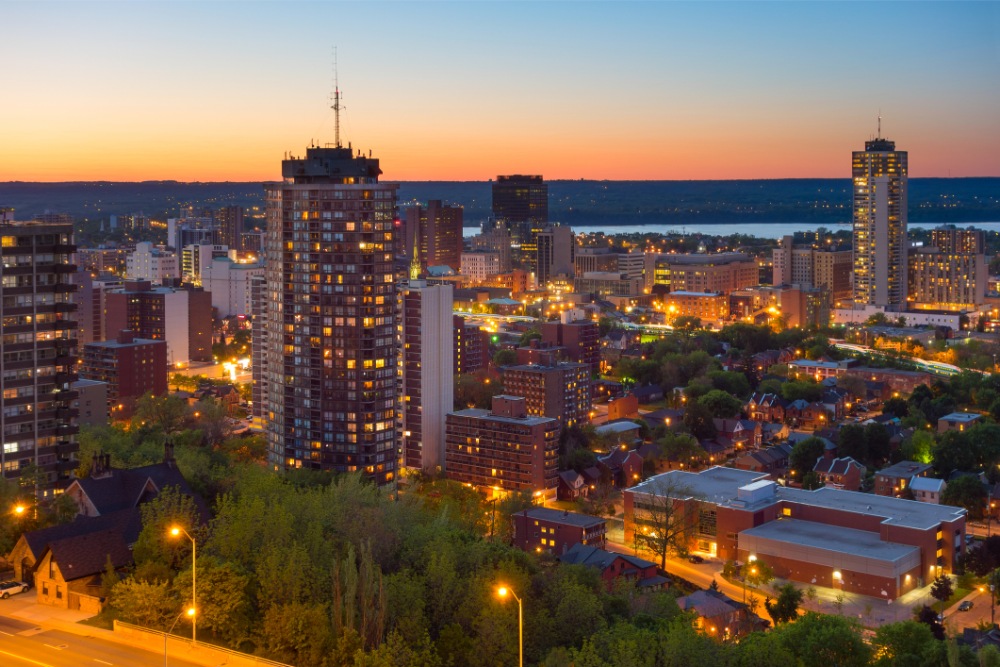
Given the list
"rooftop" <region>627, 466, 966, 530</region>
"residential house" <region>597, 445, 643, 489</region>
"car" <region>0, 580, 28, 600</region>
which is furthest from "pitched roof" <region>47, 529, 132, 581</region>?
"residential house" <region>597, 445, 643, 489</region>

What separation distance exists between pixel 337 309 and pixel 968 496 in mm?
11750

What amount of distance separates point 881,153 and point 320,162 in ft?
129

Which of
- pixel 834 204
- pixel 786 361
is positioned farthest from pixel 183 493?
pixel 834 204

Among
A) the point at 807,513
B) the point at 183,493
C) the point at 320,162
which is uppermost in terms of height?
the point at 320,162

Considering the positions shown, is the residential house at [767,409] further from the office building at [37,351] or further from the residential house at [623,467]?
the office building at [37,351]

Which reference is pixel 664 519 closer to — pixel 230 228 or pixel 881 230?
pixel 881 230

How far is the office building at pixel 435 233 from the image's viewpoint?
76000 millimetres

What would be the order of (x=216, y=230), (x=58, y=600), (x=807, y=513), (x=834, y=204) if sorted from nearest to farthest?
(x=58, y=600) → (x=807, y=513) → (x=216, y=230) → (x=834, y=204)

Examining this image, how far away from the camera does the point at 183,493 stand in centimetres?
1441

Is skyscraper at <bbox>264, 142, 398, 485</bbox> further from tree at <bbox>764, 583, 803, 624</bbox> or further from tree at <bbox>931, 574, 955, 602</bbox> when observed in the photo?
tree at <bbox>931, 574, 955, 602</bbox>

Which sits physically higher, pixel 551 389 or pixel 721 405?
pixel 551 389

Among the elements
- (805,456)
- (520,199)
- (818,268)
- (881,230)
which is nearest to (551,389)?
(805,456)

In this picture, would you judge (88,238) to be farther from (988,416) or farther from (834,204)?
(834,204)

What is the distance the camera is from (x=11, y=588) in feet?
40.5
